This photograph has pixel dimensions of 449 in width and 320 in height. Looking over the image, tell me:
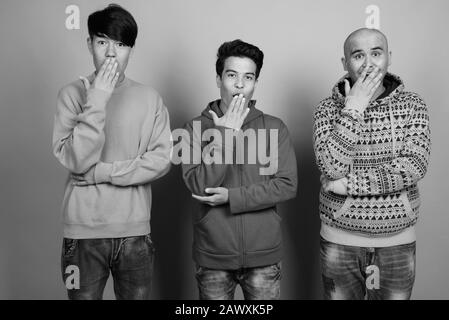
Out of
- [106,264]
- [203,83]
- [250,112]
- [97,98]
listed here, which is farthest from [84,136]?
[203,83]

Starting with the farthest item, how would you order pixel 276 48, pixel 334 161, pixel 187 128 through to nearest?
pixel 276 48 < pixel 187 128 < pixel 334 161

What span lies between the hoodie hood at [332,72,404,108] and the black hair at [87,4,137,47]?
649 millimetres

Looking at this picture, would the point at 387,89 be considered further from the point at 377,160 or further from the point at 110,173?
the point at 110,173

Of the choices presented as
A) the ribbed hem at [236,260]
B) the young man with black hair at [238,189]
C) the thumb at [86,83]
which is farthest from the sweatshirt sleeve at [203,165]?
the thumb at [86,83]

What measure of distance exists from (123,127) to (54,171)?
27.8 inches

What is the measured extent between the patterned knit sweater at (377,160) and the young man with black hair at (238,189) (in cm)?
14

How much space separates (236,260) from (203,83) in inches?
33.0

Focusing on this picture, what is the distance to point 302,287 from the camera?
2.21 m

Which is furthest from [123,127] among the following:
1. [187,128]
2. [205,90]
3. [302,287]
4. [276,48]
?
[302,287]

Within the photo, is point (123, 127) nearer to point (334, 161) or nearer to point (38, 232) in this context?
point (334, 161)

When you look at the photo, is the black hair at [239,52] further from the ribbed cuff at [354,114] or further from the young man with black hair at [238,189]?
the ribbed cuff at [354,114]

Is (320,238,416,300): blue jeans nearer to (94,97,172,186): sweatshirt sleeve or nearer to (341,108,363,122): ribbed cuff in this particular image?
(341,108,363,122): ribbed cuff

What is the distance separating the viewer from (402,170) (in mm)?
1541

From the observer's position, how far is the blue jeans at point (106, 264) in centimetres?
160
